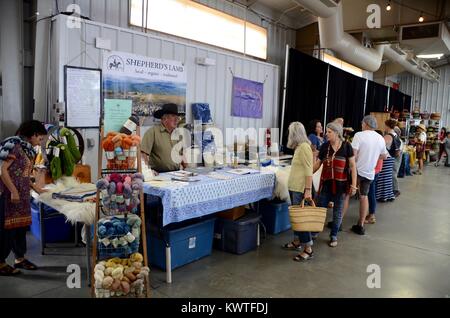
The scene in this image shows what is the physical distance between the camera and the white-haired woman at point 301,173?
3.73 meters

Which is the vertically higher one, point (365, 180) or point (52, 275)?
point (365, 180)

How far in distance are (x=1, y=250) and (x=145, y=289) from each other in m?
1.38

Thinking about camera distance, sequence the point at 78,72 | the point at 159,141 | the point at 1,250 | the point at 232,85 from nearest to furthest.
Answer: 1. the point at 1,250
2. the point at 159,141
3. the point at 78,72
4. the point at 232,85

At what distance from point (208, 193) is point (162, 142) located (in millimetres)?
799

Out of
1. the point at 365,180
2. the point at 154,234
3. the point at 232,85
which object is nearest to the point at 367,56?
the point at 232,85

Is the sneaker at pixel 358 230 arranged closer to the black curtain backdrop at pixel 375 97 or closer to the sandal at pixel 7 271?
the sandal at pixel 7 271

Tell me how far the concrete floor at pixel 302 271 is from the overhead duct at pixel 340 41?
11.6 ft

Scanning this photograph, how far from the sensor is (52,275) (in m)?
3.24

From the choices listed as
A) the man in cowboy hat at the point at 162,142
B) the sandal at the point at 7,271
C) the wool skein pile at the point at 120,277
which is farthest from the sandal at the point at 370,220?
the sandal at the point at 7,271

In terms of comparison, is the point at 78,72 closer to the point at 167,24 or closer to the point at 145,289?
the point at 167,24

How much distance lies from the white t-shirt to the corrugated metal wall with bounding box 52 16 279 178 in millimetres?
2593

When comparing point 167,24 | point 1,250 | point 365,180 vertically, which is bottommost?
point 1,250

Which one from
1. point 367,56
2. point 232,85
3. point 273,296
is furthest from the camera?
point 367,56

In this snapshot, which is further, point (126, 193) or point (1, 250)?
point (1, 250)
